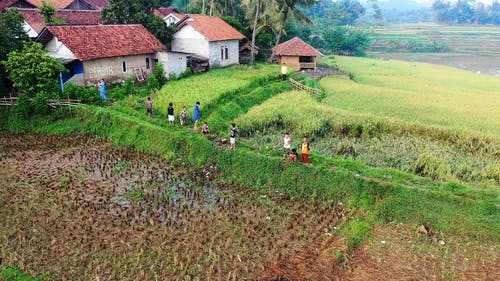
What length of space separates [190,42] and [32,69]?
1235 cm

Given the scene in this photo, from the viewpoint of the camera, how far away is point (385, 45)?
232 ft

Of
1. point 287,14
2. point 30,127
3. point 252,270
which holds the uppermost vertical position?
point 287,14

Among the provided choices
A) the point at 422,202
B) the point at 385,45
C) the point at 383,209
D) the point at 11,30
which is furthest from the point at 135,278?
the point at 385,45

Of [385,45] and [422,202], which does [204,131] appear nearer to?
[422,202]

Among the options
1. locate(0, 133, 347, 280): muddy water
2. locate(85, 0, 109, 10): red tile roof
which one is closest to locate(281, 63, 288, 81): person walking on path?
locate(0, 133, 347, 280): muddy water

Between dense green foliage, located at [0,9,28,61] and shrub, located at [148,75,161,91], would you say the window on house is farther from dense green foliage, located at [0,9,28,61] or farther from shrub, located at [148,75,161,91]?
dense green foliage, located at [0,9,28,61]

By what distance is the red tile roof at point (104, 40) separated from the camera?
21.6m

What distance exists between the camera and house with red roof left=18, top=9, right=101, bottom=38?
3084 centimetres

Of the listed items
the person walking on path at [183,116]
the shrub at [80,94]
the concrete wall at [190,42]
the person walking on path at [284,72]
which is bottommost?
the person walking on path at [183,116]

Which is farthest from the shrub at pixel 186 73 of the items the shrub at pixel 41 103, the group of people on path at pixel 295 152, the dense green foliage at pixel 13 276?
the dense green foliage at pixel 13 276

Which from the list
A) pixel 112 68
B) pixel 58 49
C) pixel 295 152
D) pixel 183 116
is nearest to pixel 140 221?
pixel 295 152

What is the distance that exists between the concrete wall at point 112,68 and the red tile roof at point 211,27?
443 cm

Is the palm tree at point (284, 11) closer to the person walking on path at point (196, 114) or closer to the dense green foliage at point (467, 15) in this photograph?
the person walking on path at point (196, 114)

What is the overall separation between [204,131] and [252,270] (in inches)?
304
